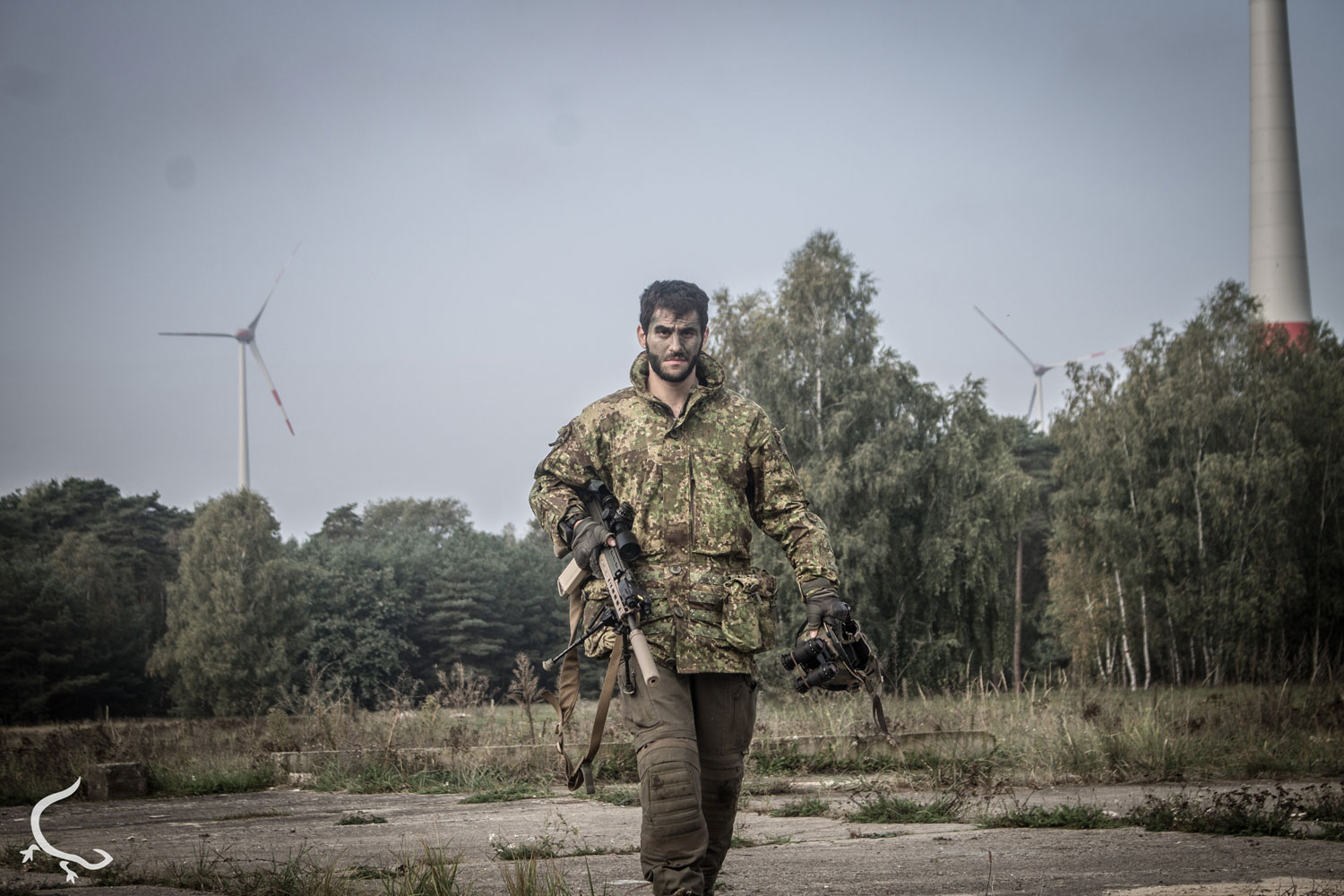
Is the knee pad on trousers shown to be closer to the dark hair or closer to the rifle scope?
the rifle scope

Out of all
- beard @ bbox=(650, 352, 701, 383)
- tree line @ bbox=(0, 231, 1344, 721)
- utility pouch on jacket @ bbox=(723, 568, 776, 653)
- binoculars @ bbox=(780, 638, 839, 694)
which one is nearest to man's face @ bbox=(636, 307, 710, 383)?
beard @ bbox=(650, 352, 701, 383)

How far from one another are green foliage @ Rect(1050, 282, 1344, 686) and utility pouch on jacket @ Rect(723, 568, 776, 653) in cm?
3135

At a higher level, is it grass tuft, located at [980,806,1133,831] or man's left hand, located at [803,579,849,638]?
man's left hand, located at [803,579,849,638]

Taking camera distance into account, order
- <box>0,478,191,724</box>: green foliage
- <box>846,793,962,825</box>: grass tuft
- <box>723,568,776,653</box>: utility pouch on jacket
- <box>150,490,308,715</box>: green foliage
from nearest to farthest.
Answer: <box>723,568,776,653</box>: utility pouch on jacket
<box>846,793,962,825</box>: grass tuft
<box>0,478,191,724</box>: green foliage
<box>150,490,308,715</box>: green foliage

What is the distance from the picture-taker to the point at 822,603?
4.40 metres

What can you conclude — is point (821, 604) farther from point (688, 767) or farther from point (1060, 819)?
point (1060, 819)

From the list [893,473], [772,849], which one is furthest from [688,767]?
[893,473]

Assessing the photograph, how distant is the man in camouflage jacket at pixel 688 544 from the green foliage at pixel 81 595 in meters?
40.6

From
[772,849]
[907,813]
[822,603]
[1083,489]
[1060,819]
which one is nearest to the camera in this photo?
[822,603]

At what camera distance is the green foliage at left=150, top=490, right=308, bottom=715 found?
51.5 metres

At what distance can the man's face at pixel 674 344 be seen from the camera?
4.57m

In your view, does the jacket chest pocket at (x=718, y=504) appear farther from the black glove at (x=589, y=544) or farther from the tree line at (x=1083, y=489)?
the tree line at (x=1083, y=489)

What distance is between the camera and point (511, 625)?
6197 cm

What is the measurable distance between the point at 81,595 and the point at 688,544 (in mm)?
53303
